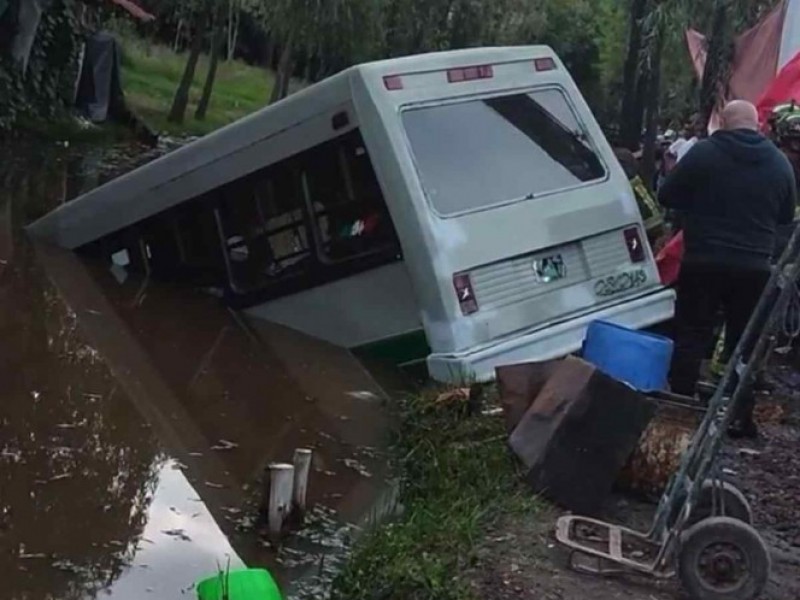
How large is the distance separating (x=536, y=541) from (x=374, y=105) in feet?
11.8

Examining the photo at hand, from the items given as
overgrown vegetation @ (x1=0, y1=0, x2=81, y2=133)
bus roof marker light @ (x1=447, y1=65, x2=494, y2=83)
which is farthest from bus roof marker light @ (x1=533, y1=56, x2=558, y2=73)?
overgrown vegetation @ (x1=0, y1=0, x2=81, y2=133)

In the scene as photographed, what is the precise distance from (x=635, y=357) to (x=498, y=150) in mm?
2487

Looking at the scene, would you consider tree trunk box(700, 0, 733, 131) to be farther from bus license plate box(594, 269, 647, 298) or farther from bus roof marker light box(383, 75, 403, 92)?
bus roof marker light box(383, 75, 403, 92)

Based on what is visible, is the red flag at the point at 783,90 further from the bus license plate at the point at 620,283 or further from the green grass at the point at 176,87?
the green grass at the point at 176,87

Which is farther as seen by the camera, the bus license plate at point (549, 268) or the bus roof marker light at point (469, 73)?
the bus roof marker light at point (469, 73)

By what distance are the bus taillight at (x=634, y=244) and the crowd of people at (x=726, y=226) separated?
1.73 metres

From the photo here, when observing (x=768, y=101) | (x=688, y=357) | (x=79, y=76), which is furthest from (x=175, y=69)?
(x=688, y=357)

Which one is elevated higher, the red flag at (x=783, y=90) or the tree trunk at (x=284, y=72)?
the red flag at (x=783, y=90)

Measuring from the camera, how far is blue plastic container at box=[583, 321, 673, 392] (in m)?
7.19

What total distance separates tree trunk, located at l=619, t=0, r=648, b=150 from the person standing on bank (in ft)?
47.1

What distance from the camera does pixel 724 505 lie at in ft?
18.3

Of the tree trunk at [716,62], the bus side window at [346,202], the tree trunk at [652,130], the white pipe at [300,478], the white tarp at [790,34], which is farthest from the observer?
the tree trunk at [652,130]

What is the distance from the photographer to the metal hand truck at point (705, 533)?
5.12 m

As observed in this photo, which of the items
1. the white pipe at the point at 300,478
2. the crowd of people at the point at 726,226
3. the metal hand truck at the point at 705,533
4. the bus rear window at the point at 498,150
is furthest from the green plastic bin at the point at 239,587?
the bus rear window at the point at 498,150
